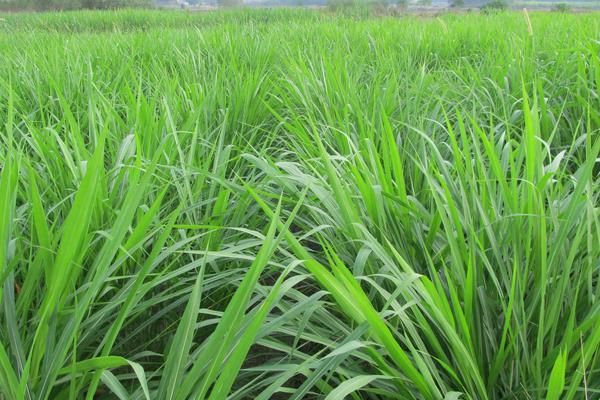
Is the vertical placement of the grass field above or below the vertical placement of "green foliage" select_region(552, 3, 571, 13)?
below

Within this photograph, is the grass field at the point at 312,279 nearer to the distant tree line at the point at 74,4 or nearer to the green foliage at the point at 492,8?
the green foliage at the point at 492,8

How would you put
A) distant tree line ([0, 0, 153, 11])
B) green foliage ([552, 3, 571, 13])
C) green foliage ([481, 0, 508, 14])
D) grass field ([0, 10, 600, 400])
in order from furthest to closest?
distant tree line ([0, 0, 153, 11]) → green foliage ([552, 3, 571, 13]) → green foliage ([481, 0, 508, 14]) → grass field ([0, 10, 600, 400])

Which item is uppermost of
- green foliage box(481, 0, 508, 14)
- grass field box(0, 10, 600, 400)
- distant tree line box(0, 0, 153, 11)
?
distant tree line box(0, 0, 153, 11)

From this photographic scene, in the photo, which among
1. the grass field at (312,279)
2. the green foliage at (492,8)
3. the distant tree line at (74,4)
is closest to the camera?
the grass field at (312,279)

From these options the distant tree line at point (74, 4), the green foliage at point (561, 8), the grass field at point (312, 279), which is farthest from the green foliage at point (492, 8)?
the distant tree line at point (74, 4)

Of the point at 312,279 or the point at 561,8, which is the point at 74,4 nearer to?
the point at 561,8

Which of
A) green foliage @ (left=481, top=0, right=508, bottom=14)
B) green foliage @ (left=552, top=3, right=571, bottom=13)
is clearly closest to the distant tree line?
green foliage @ (left=481, top=0, right=508, bottom=14)

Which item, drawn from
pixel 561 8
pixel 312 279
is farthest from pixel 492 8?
pixel 312 279

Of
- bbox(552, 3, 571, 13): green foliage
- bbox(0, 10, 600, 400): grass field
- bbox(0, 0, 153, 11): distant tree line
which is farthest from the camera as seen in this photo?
bbox(0, 0, 153, 11): distant tree line

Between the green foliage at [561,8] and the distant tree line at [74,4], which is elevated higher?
the distant tree line at [74,4]

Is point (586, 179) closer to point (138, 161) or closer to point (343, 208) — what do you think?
point (343, 208)

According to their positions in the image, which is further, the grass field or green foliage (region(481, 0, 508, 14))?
green foliage (region(481, 0, 508, 14))

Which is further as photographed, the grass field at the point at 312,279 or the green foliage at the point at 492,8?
the green foliage at the point at 492,8

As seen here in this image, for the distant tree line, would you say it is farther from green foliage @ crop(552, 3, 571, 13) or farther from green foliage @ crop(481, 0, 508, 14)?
green foliage @ crop(552, 3, 571, 13)
